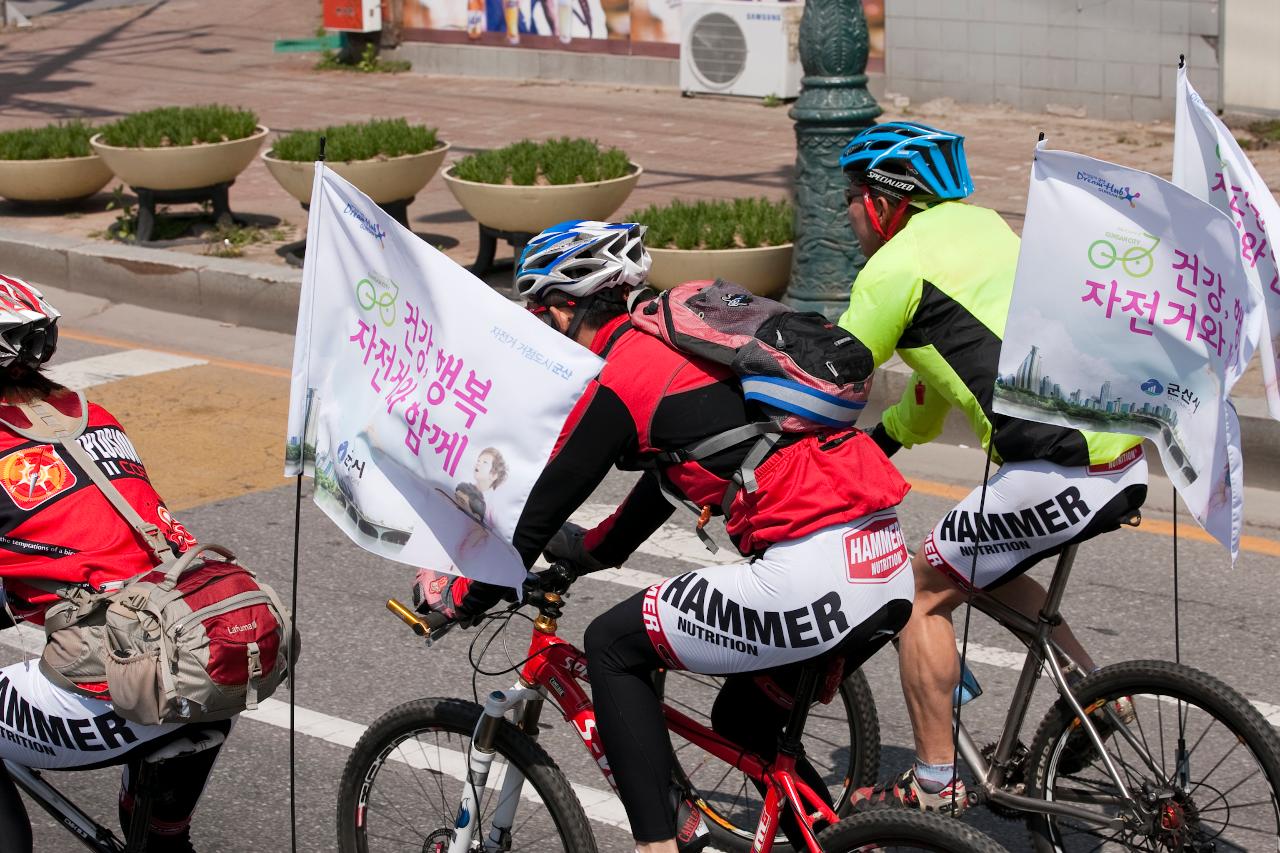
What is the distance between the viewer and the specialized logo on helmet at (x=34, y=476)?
3549mm

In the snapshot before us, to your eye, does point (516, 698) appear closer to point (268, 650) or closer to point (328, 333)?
point (268, 650)

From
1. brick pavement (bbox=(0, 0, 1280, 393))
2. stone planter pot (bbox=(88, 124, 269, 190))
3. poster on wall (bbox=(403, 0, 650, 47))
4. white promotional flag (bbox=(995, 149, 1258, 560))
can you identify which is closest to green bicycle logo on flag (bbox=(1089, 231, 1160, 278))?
white promotional flag (bbox=(995, 149, 1258, 560))

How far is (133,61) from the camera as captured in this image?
22.6 m

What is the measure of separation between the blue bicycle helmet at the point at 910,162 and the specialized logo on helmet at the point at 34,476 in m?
2.07

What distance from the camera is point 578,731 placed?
12.5 feet

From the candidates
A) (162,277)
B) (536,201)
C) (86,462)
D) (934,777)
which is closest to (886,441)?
(934,777)

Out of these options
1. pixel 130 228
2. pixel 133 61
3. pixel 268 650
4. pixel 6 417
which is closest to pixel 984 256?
pixel 268 650

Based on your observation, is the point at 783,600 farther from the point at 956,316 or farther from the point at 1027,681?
the point at 1027,681

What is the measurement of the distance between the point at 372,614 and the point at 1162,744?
317 cm

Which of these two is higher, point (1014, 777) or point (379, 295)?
point (379, 295)

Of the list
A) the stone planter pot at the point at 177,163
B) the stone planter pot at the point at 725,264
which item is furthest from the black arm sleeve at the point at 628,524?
the stone planter pot at the point at 177,163

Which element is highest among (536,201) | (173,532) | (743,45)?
(743,45)

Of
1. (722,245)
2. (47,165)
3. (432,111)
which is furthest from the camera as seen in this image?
(432,111)

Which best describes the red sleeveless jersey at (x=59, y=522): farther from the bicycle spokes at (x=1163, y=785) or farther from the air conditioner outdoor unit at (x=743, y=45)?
the air conditioner outdoor unit at (x=743, y=45)
